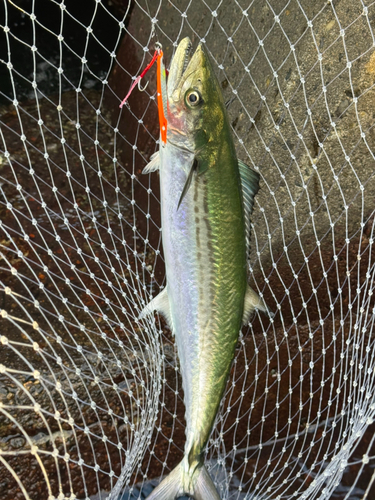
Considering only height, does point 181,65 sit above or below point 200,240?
above

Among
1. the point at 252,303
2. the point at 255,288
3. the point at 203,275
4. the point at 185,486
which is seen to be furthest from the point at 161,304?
the point at 255,288

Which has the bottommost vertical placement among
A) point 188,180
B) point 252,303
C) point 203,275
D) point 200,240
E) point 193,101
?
point 252,303

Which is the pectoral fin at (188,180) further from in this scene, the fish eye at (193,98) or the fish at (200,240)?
the fish eye at (193,98)

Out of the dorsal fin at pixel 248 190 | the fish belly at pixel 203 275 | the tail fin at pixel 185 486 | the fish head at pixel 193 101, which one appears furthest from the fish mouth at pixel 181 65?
Result: the tail fin at pixel 185 486

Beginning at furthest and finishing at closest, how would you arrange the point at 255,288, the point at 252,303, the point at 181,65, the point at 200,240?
the point at 255,288
the point at 252,303
the point at 200,240
the point at 181,65

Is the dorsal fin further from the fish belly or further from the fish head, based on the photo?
the fish head

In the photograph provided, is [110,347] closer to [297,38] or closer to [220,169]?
[220,169]

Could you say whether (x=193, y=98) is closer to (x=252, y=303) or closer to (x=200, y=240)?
(x=200, y=240)
